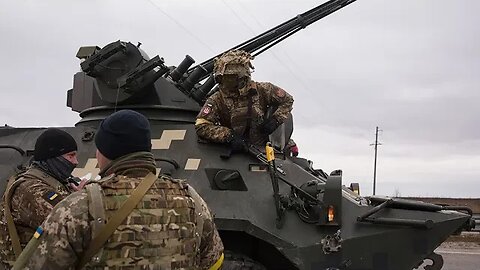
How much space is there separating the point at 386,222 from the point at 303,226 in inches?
27.5

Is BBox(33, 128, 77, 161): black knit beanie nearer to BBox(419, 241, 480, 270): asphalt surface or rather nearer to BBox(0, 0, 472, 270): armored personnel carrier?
BBox(0, 0, 472, 270): armored personnel carrier

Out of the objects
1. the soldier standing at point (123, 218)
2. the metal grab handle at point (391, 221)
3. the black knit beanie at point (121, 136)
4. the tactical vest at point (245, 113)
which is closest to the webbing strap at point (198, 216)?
the soldier standing at point (123, 218)

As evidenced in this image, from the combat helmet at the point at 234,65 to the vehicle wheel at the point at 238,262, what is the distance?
1.88m

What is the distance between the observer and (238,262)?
5.61 meters

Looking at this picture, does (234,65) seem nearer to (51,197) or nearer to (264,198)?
(264,198)

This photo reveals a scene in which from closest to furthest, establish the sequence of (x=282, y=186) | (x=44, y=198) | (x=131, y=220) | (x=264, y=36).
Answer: (x=131, y=220) → (x=44, y=198) → (x=282, y=186) → (x=264, y=36)

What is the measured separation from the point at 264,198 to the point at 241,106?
1191 millimetres

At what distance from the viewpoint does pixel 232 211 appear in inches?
228

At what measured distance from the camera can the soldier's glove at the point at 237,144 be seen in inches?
249

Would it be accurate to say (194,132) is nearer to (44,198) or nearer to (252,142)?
(252,142)

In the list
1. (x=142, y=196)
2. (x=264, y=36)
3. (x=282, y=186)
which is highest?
(x=264, y=36)

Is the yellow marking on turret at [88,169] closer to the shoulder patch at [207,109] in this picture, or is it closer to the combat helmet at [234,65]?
the shoulder patch at [207,109]

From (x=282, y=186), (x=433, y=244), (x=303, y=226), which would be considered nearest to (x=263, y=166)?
(x=282, y=186)

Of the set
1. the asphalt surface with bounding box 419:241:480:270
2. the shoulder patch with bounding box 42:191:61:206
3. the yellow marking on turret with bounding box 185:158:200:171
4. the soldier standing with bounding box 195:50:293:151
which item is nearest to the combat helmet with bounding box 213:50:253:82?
the soldier standing with bounding box 195:50:293:151
